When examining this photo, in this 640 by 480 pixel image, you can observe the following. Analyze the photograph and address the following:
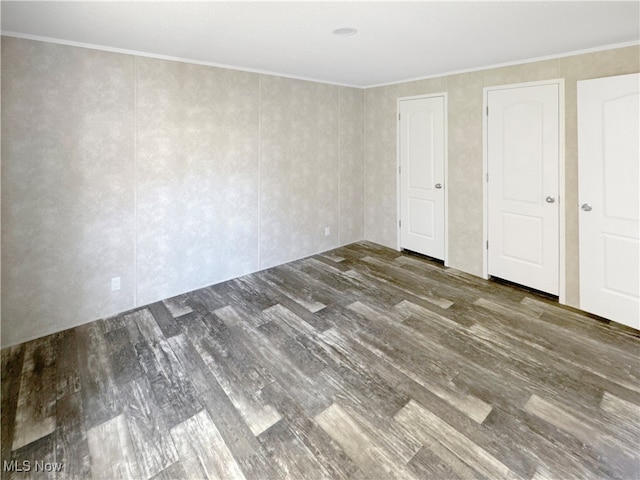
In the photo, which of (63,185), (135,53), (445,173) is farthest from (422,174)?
(63,185)

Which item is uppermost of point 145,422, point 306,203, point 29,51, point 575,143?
point 29,51

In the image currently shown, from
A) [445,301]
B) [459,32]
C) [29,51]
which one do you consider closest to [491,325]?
[445,301]

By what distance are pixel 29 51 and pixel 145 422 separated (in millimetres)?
2809

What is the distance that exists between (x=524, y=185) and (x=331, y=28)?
2519 millimetres

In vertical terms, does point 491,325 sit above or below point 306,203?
below

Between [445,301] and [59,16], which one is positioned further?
[445,301]

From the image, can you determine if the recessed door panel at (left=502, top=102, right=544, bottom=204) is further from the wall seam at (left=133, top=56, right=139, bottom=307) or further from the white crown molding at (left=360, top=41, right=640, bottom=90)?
the wall seam at (left=133, top=56, right=139, bottom=307)

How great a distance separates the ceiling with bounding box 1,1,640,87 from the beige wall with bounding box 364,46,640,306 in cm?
16

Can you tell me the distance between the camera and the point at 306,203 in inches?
187

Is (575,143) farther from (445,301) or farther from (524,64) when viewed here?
(445,301)

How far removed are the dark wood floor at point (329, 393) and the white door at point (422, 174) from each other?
1375mm

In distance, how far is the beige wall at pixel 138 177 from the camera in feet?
8.84

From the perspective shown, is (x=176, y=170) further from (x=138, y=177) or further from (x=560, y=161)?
(x=560, y=161)

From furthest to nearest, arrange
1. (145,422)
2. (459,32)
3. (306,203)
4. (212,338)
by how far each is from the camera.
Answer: (306,203) < (212,338) < (459,32) < (145,422)
